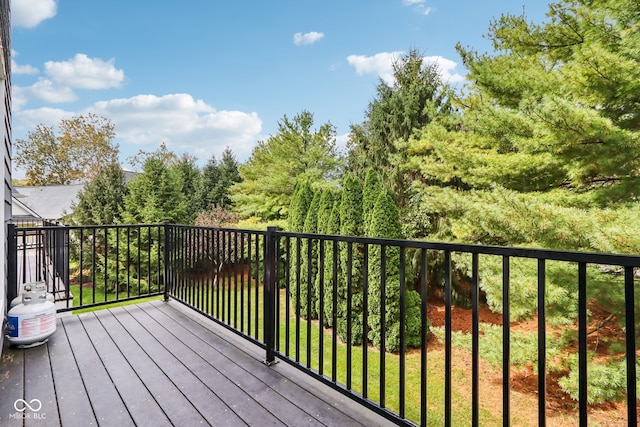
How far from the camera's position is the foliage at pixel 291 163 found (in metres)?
9.77

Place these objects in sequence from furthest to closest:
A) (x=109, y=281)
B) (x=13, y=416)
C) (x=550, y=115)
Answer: (x=109, y=281) < (x=550, y=115) < (x=13, y=416)

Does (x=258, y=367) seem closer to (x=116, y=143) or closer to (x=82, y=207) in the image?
(x=82, y=207)

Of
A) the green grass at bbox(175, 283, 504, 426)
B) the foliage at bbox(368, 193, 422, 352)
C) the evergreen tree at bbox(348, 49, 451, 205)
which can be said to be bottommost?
the green grass at bbox(175, 283, 504, 426)

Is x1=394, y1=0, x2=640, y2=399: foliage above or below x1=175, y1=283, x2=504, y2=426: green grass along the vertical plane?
above

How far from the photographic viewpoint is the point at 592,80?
364cm

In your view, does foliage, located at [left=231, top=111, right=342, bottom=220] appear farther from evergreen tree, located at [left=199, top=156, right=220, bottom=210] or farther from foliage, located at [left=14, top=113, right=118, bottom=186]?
foliage, located at [left=14, top=113, right=118, bottom=186]

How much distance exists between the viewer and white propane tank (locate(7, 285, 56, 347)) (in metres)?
2.43

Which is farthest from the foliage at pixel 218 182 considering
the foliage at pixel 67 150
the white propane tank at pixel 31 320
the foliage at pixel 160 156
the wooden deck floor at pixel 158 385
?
the foliage at pixel 67 150

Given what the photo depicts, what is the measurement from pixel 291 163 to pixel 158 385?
318 inches

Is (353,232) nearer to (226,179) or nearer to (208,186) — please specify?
(226,179)

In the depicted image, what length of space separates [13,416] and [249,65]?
12653 mm

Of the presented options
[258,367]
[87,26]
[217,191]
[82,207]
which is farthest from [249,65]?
[258,367]

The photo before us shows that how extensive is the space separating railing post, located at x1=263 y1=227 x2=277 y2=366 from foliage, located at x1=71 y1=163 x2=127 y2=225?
879 cm

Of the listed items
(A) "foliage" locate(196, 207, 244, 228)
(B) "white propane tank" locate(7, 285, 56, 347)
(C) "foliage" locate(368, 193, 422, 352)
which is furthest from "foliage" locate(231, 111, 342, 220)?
(B) "white propane tank" locate(7, 285, 56, 347)
